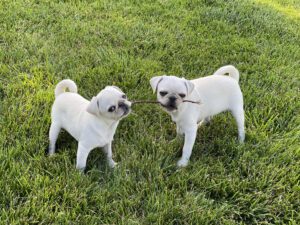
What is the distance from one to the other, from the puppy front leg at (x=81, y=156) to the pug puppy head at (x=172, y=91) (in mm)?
806

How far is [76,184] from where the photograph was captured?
3.11 metres

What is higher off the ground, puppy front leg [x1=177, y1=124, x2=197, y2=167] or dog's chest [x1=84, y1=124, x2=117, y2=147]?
dog's chest [x1=84, y1=124, x2=117, y2=147]

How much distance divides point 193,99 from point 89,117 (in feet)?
3.37

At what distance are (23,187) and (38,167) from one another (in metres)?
0.27

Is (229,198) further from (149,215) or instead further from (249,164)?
(149,215)

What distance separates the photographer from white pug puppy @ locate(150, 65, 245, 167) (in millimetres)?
3334

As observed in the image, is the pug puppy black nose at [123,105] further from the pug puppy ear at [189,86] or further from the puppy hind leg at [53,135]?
the puppy hind leg at [53,135]

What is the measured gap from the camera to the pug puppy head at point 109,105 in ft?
9.83

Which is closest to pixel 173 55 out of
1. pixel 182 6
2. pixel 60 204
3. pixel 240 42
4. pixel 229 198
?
pixel 240 42

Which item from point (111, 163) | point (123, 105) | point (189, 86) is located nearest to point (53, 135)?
point (111, 163)

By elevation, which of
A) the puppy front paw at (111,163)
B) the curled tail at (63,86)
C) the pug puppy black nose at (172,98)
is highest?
the pug puppy black nose at (172,98)

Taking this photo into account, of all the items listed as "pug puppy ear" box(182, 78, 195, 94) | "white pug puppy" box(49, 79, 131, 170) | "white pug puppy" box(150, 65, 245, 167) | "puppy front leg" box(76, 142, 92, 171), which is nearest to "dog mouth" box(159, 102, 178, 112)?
"white pug puppy" box(150, 65, 245, 167)

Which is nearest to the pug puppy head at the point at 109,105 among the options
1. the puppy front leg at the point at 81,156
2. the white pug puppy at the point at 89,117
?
the white pug puppy at the point at 89,117

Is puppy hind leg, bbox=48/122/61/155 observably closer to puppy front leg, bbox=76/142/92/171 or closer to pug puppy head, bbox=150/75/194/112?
puppy front leg, bbox=76/142/92/171
